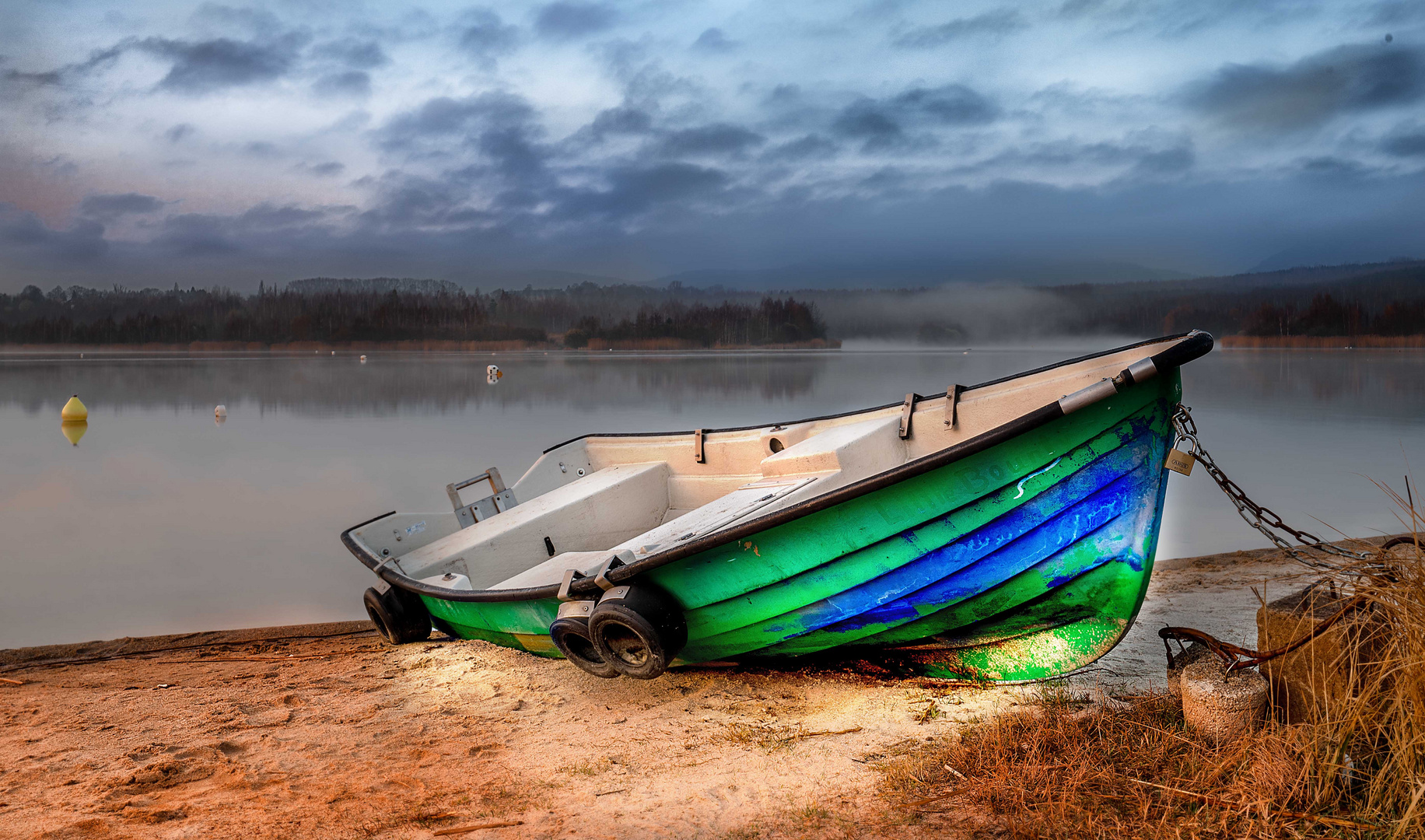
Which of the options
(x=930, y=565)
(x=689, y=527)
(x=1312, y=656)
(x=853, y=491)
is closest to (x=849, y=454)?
(x=689, y=527)

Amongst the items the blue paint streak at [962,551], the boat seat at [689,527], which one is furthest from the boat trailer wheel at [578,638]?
the blue paint streak at [962,551]

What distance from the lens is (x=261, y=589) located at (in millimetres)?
7863

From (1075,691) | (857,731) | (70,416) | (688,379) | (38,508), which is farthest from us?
(688,379)

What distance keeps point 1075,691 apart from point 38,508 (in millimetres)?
13028

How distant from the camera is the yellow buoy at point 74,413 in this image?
22344 millimetres

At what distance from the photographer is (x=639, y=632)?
12.5 feet

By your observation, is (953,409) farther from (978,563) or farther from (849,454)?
(978,563)

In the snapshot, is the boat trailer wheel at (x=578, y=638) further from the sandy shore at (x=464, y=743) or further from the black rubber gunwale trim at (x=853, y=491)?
the sandy shore at (x=464, y=743)

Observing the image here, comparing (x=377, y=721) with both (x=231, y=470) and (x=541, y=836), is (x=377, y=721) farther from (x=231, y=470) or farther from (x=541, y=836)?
(x=231, y=470)

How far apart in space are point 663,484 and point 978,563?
11.0ft

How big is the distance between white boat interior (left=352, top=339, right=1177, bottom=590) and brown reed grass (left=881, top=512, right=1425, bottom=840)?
152 centimetres

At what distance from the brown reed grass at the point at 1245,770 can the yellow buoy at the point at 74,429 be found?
20.7 m

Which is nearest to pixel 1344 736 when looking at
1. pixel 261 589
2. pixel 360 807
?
pixel 360 807

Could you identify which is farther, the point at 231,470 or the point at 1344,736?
the point at 231,470
